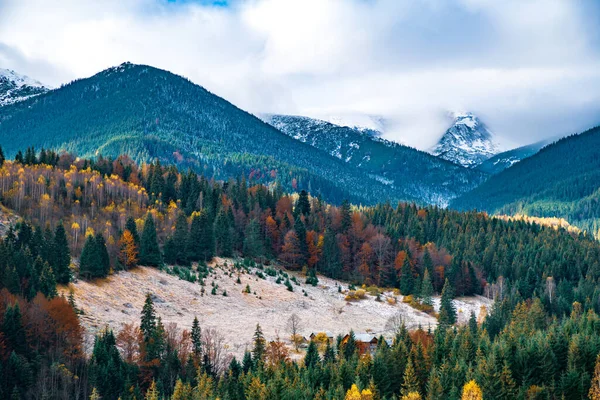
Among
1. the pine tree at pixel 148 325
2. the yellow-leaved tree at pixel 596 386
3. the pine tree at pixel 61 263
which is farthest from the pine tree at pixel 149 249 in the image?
the yellow-leaved tree at pixel 596 386

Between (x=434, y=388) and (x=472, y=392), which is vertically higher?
(x=472, y=392)

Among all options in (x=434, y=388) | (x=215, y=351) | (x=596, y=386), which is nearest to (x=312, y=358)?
(x=215, y=351)

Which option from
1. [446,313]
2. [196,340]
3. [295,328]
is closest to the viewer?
[196,340]

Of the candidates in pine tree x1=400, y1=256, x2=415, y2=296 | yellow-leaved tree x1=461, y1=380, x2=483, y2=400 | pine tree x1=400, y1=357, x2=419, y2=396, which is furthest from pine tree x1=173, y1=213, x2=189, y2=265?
yellow-leaved tree x1=461, y1=380, x2=483, y2=400

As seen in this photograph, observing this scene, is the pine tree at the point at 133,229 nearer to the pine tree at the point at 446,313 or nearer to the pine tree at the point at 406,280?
the pine tree at the point at 446,313

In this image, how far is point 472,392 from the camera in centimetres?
6806

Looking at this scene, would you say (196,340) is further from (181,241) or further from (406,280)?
(406,280)

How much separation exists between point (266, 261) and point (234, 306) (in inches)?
1476

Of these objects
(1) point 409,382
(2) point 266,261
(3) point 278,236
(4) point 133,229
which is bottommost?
(1) point 409,382

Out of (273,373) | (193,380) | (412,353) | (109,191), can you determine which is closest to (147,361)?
(193,380)

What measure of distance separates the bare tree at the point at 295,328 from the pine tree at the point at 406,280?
47334mm

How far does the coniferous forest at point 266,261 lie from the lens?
72562mm

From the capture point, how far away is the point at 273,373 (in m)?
76.6

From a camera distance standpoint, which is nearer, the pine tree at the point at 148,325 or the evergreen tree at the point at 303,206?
the pine tree at the point at 148,325
